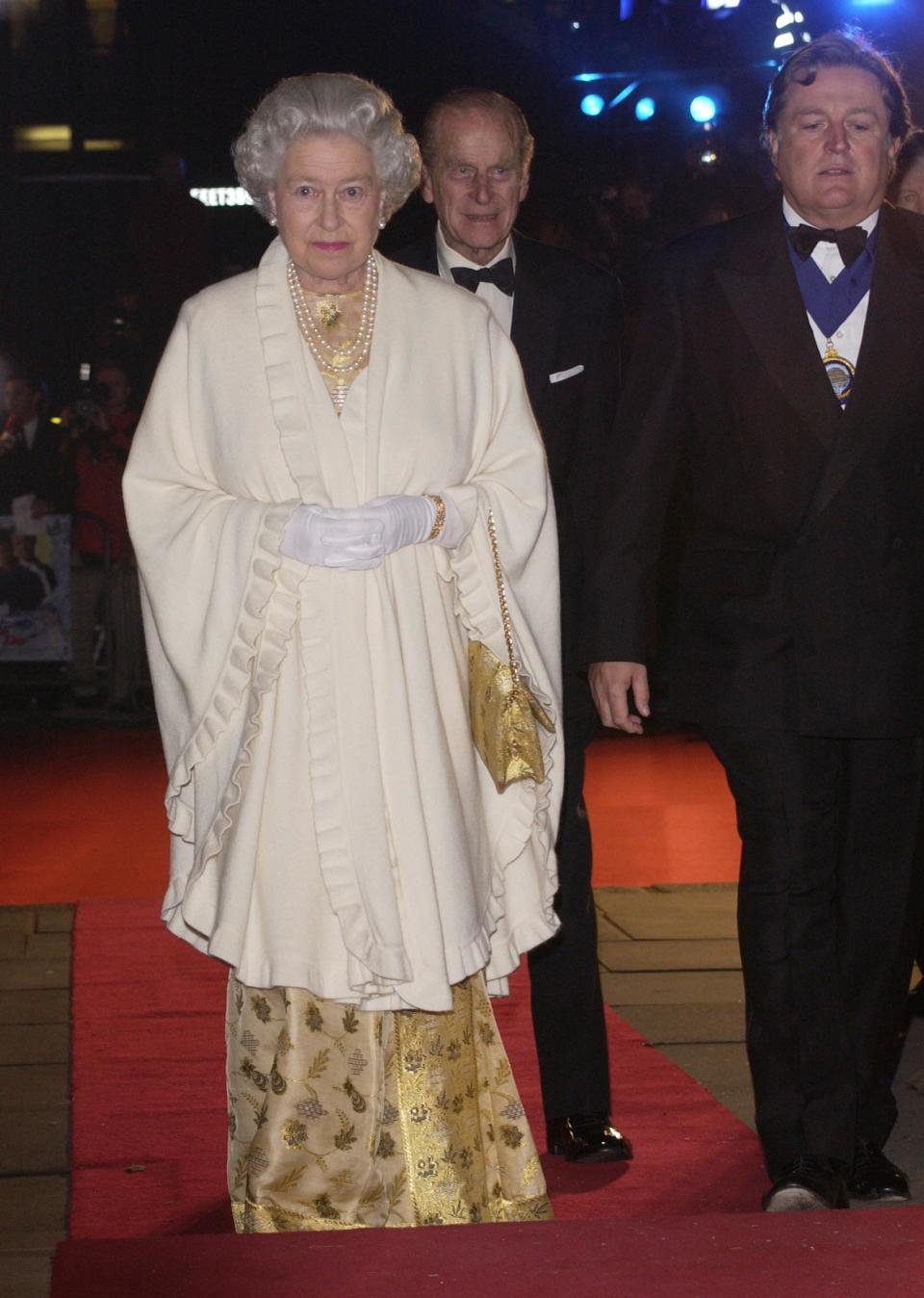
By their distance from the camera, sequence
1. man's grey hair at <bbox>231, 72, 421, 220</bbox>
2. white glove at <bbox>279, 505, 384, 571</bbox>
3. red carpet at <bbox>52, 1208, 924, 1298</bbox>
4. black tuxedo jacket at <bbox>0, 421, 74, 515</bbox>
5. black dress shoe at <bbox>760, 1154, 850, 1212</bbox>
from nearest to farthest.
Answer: red carpet at <bbox>52, 1208, 924, 1298</bbox> → white glove at <bbox>279, 505, 384, 571</bbox> → man's grey hair at <bbox>231, 72, 421, 220</bbox> → black dress shoe at <bbox>760, 1154, 850, 1212</bbox> → black tuxedo jacket at <bbox>0, 421, 74, 515</bbox>

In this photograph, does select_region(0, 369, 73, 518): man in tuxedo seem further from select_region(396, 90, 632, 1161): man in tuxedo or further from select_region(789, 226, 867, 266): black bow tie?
select_region(789, 226, 867, 266): black bow tie

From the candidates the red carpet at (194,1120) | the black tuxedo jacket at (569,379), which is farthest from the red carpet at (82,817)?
the black tuxedo jacket at (569,379)

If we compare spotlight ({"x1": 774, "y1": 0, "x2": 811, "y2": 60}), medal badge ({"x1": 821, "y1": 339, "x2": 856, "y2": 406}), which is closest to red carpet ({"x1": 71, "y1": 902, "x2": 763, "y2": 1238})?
medal badge ({"x1": 821, "y1": 339, "x2": 856, "y2": 406})

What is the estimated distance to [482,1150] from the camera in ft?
9.99

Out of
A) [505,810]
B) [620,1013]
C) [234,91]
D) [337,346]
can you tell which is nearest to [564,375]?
[337,346]

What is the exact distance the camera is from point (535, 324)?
3.56 metres

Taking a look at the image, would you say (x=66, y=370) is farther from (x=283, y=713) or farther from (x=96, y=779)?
(x=283, y=713)

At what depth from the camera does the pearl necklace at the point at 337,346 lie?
2.98 m

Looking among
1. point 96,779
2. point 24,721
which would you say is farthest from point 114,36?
point 96,779

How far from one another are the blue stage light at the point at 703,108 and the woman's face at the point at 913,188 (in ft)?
21.8

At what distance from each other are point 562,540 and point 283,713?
857 millimetres

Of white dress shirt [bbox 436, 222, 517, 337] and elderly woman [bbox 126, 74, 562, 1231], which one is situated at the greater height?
white dress shirt [bbox 436, 222, 517, 337]

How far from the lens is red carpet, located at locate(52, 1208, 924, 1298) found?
2213 millimetres

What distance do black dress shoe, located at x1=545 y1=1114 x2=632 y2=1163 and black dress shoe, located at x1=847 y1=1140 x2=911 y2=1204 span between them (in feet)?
1.35
